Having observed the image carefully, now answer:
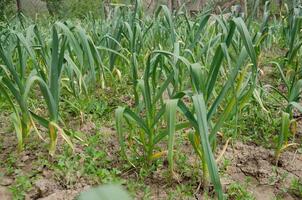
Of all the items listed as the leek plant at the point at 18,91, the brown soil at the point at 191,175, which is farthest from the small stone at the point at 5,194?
the leek plant at the point at 18,91

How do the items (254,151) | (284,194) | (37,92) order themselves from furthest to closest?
(37,92) < (254,151) < (284,194)

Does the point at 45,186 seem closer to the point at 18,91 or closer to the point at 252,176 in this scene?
the point at 18,91

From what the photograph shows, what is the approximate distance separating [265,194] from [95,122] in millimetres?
956

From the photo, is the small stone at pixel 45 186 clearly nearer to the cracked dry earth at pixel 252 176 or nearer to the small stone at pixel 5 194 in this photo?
the cracked dry earth at pixel 252 176

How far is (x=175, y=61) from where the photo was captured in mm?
1439

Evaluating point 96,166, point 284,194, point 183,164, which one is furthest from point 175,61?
point 284,194

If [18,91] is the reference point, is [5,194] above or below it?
below

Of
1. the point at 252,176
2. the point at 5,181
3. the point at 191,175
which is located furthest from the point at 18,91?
the point at 252,176

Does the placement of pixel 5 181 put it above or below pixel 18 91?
below

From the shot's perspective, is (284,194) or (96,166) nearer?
(284,194)

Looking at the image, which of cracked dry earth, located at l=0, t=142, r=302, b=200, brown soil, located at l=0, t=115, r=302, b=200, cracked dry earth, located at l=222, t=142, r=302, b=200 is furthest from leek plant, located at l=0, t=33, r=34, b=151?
cracked dry earth, located at l=222, t=142, r=302, b=200

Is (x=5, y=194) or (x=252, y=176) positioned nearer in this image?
(x=5, y=194)

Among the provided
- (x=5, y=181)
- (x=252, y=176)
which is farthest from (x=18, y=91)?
(x=252, y=176)

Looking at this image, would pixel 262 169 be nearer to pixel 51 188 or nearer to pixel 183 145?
pixel 183 145
